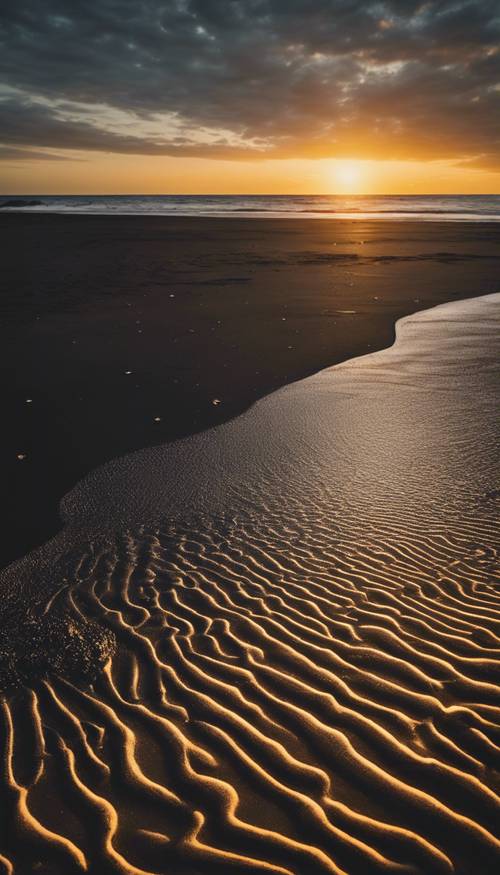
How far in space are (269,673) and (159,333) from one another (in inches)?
397

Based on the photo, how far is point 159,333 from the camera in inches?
502

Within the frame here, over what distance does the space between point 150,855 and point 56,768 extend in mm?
733

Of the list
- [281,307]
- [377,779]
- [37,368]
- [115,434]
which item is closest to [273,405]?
[115,434]

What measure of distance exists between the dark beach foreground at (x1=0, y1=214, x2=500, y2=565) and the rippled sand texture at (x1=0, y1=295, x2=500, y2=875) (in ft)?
2.86

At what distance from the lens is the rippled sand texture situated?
105 inches

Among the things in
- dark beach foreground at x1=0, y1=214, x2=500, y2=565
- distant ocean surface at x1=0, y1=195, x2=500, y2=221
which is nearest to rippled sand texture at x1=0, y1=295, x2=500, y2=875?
dark beach foreground at x1=0, y1=214, x2=500, y2=565

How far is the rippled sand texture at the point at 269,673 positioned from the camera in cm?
266

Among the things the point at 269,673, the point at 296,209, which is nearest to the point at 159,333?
the point at 269,673

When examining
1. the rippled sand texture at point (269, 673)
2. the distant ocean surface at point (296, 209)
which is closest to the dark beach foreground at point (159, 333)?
the rippled sand texture at point (269, 673)

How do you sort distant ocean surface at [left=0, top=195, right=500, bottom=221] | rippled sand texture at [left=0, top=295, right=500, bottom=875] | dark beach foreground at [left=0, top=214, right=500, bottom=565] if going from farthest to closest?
distant ocean surface at [left=0, top=195, right=500, bottom=221], dark beach foreground at [left=0, top=214, right=500, bottom=565], rippled sand texture at [left=0, top=295, right=500, bottom=875]

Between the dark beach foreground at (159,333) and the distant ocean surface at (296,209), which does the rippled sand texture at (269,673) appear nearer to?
the dark beach foreground at (159,333)

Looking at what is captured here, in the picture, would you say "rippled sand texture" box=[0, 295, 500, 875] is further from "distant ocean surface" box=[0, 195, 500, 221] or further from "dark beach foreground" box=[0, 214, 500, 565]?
"distant ocean surface" box=[0, 195, 500, 221]

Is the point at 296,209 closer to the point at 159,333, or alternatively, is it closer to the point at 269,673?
the point at 159,333

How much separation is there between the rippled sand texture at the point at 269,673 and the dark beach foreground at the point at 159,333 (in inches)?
34.3
